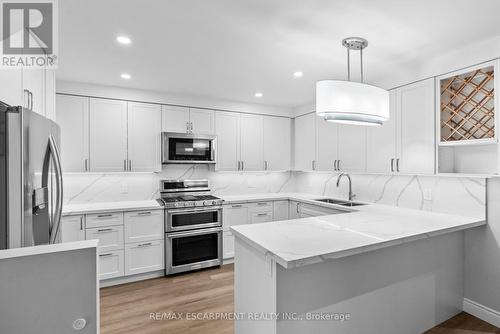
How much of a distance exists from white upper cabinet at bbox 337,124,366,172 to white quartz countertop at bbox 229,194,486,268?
1.02m

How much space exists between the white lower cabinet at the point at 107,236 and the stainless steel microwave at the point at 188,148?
44.0 inches

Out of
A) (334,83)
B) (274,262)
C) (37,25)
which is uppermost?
(37,25)

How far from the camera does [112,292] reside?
3004 mm

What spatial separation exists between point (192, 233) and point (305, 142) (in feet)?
7.96

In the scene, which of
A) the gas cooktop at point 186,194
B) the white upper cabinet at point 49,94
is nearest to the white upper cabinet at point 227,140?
the gas cooktop at point 186,194

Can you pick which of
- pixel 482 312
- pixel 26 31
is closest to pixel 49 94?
pixel 26 31

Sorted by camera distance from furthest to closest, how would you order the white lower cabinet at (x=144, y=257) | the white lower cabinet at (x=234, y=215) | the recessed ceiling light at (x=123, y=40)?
1. the white lower cabinet at (x=234, y=215)
2. the white lower cabinet at (x=144, y=257)
3. the recessed ceiling light at (x=123, y=40)

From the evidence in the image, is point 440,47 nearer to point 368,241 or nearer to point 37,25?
point 368,241

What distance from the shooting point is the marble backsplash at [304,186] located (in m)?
2.58

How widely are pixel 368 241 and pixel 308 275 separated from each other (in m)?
0.45

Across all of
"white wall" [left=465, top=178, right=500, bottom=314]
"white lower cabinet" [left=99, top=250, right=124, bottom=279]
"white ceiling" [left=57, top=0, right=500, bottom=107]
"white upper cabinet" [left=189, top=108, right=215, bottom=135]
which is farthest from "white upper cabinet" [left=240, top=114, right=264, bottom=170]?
"white wall" [left=465, top=178, right=500, bottom=314]

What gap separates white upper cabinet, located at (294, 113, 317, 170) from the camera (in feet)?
14.3

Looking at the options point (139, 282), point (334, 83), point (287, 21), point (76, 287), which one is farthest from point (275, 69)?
point (139, 282)

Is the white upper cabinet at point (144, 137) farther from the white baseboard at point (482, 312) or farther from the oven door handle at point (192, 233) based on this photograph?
the white baseboard at point (482, 312)
